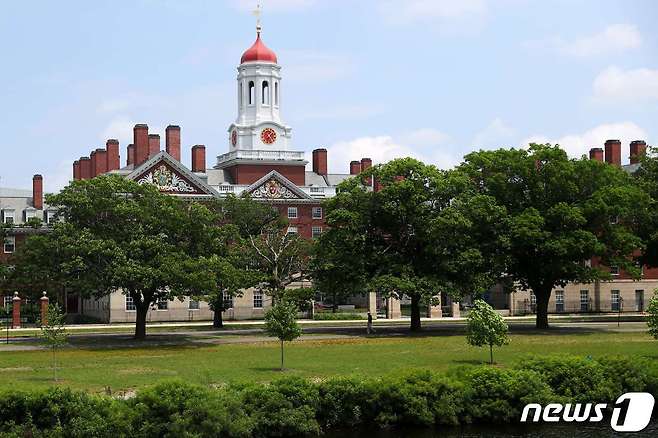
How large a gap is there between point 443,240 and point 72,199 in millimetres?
21316

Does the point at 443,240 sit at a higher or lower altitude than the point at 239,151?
lower

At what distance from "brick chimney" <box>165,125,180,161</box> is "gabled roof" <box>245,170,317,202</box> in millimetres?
7113

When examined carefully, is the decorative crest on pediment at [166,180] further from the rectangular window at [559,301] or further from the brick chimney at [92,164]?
the rectangular window at [559,301]

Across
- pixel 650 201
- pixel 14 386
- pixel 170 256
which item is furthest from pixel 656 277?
pixel 14 386

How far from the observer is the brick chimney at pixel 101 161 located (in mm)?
93938

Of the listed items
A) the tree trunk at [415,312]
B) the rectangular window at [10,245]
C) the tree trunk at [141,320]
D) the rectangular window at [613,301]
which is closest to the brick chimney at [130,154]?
the rectangular window at [10,245]

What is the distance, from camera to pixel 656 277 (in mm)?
95812

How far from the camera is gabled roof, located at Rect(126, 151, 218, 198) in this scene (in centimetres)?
8875

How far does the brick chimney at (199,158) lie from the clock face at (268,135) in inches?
224

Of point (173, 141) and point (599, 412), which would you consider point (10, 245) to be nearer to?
point (173, 141)

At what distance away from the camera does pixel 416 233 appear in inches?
2483

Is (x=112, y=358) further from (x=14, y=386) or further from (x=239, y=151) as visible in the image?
(x=239, y=151)

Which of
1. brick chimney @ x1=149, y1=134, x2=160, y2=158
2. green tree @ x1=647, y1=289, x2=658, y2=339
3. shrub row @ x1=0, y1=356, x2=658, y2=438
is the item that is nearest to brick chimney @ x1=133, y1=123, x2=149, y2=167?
brick chimney @ x1=149, y1=134, x2=160, y2=158

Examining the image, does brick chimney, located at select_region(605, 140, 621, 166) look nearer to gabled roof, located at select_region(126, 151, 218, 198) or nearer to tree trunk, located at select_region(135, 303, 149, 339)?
gabled roof, located at select_region(126, 151, 218, 198)
